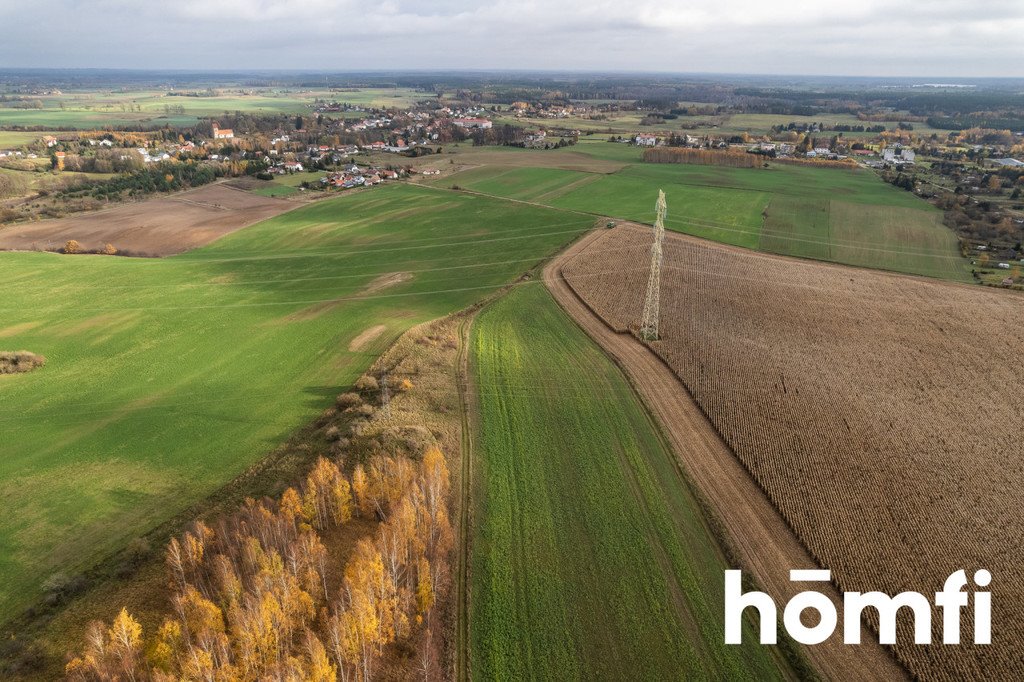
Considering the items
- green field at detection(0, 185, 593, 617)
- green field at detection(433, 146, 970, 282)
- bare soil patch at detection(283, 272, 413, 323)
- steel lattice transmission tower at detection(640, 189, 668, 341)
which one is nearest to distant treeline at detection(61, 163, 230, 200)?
green field at detection(0, 185, 593, 617)

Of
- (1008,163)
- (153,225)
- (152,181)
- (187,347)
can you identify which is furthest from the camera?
(1008,163)

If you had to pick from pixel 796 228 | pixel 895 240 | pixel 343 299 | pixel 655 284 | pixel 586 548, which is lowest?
pixel 586 548

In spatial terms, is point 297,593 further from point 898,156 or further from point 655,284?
point 898,156

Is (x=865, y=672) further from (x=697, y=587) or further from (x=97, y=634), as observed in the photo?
(x=97, y=634)

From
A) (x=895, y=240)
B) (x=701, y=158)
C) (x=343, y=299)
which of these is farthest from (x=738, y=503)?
(x=701, y=158)

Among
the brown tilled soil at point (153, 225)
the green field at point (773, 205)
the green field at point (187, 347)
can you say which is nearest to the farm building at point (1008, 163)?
the green field at point (773, 205)

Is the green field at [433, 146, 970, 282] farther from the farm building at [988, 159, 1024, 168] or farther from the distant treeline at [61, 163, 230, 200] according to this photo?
the distant treeline at [61, 163, 230, 200]
